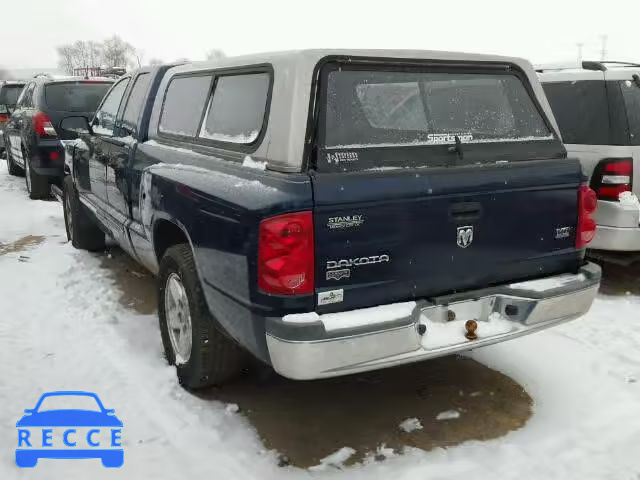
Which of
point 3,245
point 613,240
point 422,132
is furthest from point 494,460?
A: point 3,245

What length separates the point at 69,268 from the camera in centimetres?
610

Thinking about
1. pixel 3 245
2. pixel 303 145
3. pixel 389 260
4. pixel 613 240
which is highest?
pixel 303 145

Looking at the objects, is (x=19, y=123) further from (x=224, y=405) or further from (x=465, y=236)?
(x=465, y=236)

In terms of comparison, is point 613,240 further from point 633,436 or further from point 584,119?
point 633,436

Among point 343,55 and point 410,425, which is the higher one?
point 343,55

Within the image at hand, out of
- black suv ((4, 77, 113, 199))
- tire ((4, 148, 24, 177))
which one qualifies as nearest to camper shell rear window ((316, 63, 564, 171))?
black suv ((4, 77, 113, 199))

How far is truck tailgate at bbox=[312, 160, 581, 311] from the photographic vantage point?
9.08ft

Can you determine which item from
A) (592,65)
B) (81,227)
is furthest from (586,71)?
(81,227)

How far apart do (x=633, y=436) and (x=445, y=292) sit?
4.20ft

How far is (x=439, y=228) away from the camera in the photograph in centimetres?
300

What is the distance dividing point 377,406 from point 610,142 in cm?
308

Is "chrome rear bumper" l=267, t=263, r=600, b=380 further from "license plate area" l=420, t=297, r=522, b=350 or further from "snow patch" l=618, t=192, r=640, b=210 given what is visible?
"snow patch" l=618, t=192, r=640, b=210

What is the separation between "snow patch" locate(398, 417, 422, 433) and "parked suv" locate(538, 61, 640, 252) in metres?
2.64

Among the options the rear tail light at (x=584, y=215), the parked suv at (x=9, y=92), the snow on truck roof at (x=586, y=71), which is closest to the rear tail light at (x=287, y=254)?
the rear tail light at (x=584, y=215)
